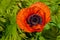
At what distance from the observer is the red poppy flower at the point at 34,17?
1524 millimetres

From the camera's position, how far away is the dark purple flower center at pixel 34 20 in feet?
5.09

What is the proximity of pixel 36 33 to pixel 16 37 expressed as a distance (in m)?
0.13

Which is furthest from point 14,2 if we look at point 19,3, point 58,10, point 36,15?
point 58,10

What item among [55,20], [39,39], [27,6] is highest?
[27,6]

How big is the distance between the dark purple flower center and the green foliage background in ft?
0.24

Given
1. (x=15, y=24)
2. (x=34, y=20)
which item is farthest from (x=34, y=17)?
(x=15, y=24)

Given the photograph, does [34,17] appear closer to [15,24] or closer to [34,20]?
[34,20]

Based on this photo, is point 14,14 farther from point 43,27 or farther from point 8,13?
point 43,27

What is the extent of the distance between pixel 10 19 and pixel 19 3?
13cm

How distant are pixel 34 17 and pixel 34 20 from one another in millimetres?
21

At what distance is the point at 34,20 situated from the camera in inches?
62.0

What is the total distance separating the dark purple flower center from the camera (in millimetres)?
1551

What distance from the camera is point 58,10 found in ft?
5.14

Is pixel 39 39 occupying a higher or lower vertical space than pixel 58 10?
lower
